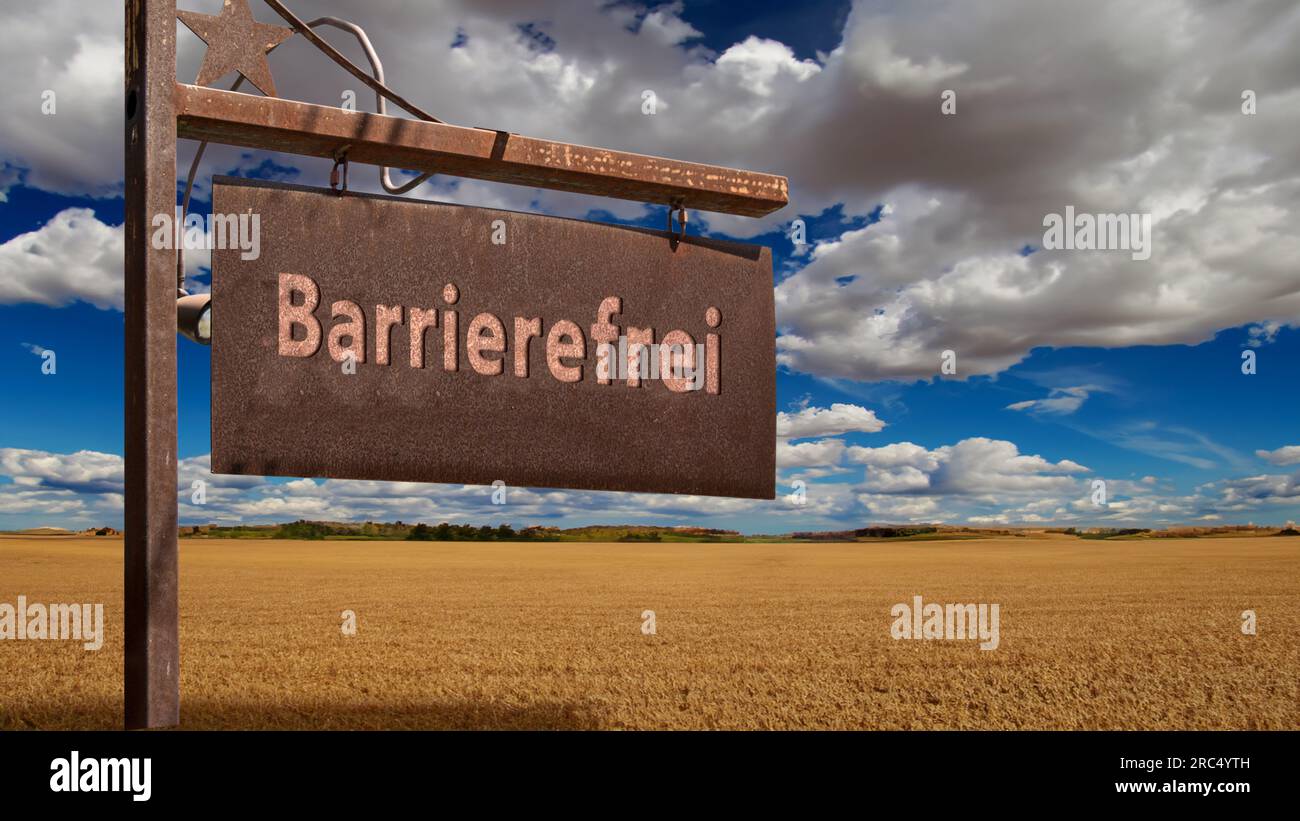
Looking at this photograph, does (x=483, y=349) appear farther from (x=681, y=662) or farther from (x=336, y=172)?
(x=681, y=662)

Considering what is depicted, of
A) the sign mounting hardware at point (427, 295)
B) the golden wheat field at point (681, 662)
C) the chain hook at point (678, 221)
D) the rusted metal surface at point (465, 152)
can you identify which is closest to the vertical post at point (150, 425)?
the sign mounting hardware at point (427, 295)

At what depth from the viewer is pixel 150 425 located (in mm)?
3807

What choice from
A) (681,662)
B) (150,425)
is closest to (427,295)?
(150,425)

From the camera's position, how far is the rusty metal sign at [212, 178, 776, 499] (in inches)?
165

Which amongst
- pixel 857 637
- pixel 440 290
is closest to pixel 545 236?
pixel 440 290

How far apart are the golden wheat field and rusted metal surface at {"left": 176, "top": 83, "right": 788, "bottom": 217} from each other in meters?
4.86

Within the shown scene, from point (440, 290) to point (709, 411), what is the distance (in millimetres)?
1631

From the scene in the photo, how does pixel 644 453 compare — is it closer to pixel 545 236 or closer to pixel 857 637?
pixel 545 236

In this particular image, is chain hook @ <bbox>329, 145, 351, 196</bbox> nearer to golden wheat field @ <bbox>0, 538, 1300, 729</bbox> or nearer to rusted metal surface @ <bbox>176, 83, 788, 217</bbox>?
rusted metal surface @ <bbox>176, 83, 788, 217</bbox>

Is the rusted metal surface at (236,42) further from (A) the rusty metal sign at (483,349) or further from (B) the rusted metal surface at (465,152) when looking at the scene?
(A) the rusty metal sign at (483,349)

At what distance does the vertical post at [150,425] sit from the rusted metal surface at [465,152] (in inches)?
10.7

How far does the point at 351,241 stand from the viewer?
4.37m

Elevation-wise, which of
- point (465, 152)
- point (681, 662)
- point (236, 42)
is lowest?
point (681, 662)

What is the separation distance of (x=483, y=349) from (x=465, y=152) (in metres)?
1.03
